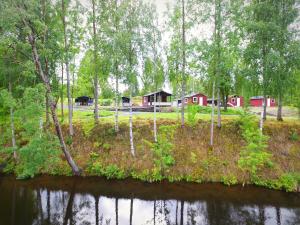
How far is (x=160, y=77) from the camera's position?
20062 mm

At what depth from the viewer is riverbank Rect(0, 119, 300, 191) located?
16.5 metres

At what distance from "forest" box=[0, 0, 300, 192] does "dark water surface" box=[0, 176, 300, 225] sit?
1.30 meters

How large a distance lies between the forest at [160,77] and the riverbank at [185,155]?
0.09 meters

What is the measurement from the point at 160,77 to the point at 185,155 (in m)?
7.23

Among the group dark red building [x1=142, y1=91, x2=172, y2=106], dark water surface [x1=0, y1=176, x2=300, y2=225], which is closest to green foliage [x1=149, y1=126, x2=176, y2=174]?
dark water surface [x1=0, y1=176, x2=300, y2=225]

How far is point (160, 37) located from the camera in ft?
64.1

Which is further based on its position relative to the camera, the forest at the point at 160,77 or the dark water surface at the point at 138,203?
the forest at the point at 160,77

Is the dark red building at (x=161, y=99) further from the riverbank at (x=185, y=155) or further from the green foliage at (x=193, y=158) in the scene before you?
the green foliage at (x=193, y=158)

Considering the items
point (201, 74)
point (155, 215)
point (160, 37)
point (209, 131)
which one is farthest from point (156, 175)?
point (160, 37)

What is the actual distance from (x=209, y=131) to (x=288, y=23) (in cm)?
1069

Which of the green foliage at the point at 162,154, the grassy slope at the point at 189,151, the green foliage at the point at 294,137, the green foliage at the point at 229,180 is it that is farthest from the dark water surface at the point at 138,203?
the green foliage at the point at 294,137

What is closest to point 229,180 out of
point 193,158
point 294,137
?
point 193,158

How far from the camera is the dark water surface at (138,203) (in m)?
12.6

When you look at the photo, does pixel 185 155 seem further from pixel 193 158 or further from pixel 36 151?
pixel 36 151
